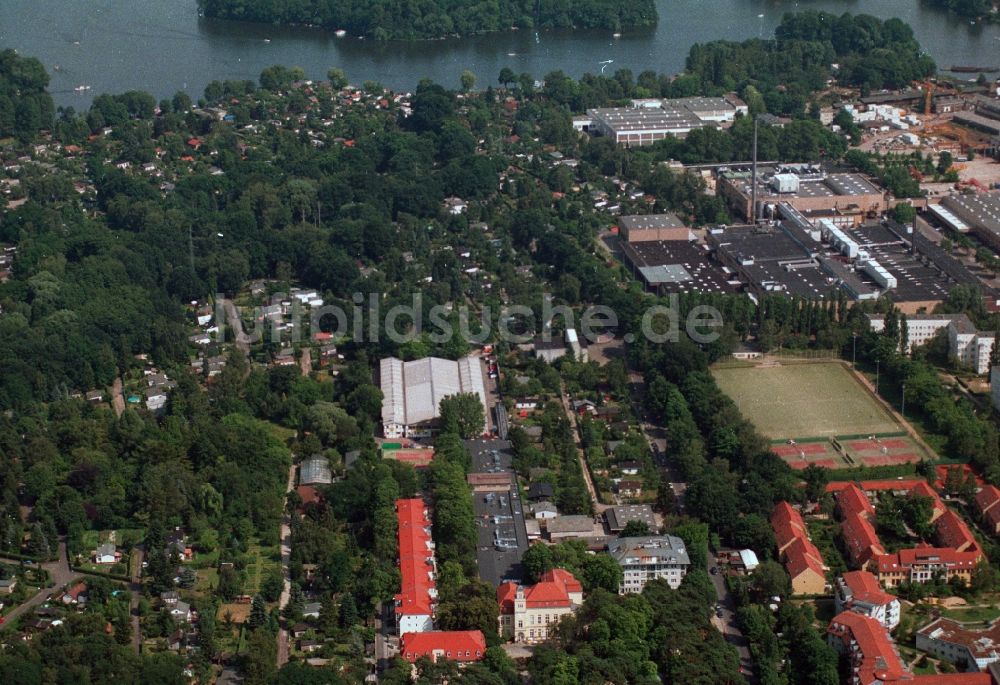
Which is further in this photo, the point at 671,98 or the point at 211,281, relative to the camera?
the point at 671,98

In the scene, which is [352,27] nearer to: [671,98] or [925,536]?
[671,98]

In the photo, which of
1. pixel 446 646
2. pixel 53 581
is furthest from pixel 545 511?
pixel 53 581

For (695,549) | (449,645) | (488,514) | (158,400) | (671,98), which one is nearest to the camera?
(449,645)

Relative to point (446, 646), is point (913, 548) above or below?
below

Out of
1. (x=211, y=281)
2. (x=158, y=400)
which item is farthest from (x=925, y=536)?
(x=211, y=281)

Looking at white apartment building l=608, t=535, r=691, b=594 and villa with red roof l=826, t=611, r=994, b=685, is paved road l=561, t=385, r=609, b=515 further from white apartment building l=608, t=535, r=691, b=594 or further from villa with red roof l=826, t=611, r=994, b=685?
villa with red roof l=826, t=611, r=994, b=685

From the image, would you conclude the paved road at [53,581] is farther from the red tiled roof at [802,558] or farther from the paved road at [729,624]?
the red tiled roof at [802,558]

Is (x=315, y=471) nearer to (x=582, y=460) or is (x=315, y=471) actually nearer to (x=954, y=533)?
(x=582, y=460)

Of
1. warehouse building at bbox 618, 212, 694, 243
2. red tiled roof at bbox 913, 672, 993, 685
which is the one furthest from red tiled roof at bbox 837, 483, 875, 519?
warehouse building at bbox 618, 212, 694, 243
